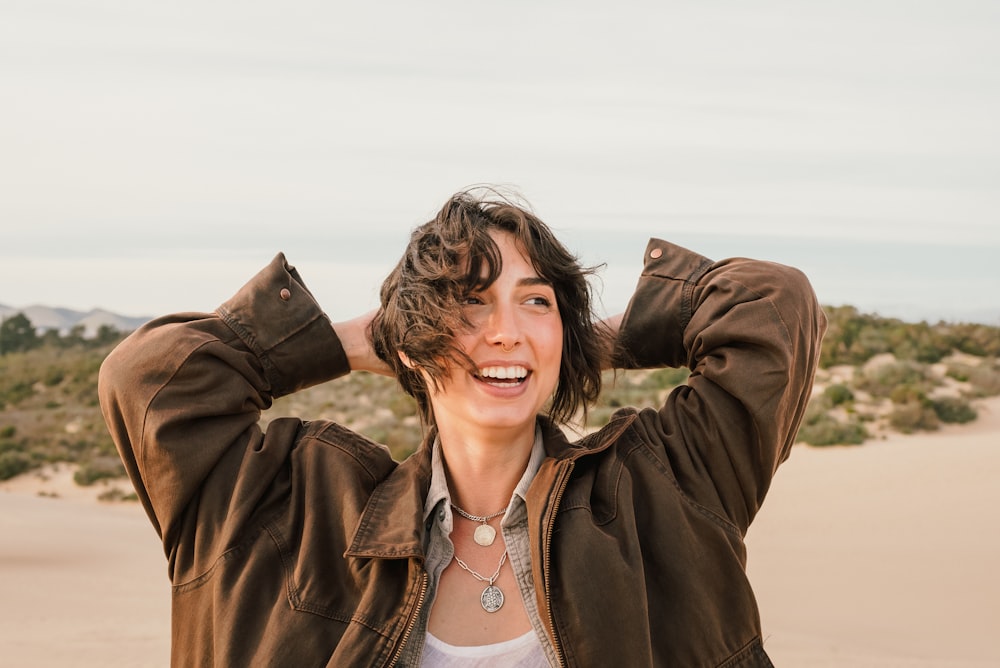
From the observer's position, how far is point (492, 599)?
2.74 m

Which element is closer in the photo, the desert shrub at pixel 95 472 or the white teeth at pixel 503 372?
the white teeth at pixel 503 372

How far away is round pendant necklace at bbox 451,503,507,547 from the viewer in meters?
2.86

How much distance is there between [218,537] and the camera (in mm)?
2777

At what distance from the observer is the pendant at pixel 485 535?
286 centimetres

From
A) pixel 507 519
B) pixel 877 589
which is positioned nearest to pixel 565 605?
pixel 507 519

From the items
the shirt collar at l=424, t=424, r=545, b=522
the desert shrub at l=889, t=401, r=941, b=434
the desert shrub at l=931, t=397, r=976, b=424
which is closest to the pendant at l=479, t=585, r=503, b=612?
the shirt collar at l=424, t=424, r=545, b=522

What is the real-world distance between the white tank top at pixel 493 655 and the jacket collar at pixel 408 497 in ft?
0.83

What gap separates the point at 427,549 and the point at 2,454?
53.8ft

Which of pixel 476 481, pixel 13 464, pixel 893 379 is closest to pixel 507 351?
pixel 476 481

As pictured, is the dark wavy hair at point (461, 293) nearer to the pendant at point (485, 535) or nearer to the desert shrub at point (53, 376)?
the pendant at point (485, 535)

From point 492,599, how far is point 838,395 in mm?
15777

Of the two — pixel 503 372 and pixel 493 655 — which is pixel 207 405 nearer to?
pixel 503 372

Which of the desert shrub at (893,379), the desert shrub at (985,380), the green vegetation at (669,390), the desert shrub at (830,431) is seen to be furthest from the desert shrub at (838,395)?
the desert shrub at (985,380)

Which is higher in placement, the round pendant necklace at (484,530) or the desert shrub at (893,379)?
the round pendant necklace at (484,530)
